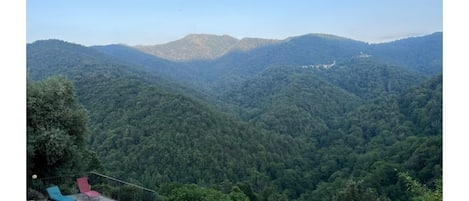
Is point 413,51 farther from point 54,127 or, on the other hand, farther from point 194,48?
point 54,127

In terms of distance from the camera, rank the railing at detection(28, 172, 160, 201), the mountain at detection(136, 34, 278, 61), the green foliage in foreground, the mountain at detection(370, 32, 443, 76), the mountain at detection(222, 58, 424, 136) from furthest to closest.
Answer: the mountain at detection(136, 34, 278, 61) < the mountain at detection(370, 32, 443, 76) < the mountain at detection(222, 58, 424, 136) < the green foliage in foreground < the railing at detection(28, 172, 160, 201)

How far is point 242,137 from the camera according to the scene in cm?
4809

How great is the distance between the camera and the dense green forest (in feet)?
51.8

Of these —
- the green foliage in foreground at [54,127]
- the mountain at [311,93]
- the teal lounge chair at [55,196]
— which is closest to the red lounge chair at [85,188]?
the teal lounge chair at [55,196]

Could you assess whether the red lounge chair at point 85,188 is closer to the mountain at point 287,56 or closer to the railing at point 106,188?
the railing at point 106,188

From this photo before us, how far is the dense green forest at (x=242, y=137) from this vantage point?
15.8 metres

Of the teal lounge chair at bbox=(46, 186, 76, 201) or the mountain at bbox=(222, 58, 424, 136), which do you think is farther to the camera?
the mountain at bbox=(222, 58, 424, 136)

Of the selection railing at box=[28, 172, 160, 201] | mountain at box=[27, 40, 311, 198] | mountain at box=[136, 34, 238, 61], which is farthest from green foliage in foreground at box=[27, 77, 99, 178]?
mountain at box=[136, 34, 238, 61]

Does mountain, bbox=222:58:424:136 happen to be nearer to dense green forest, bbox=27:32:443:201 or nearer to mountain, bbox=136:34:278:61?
dense green forest, bbox=27:32:443:201

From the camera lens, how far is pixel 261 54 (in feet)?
495

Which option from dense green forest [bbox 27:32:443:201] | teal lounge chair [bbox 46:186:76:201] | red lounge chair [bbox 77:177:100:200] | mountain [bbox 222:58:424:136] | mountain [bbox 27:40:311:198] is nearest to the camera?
teal lounge chair [bbox 46:186:76:201]
